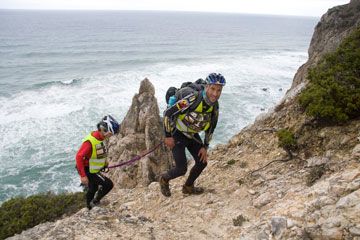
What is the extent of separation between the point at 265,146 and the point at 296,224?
4.37 m

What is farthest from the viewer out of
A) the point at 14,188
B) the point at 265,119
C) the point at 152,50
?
the point at 152,50

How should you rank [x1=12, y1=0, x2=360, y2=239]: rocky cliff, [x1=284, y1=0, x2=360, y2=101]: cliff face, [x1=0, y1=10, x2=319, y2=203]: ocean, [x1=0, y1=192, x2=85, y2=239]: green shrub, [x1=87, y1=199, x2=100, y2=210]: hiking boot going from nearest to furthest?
[x1=12, y1=0, x2=360, y2=239]: rocky cliff < [x1=87, y1=199, x2=100, y2=210]: hiking boot < [x1=0, y1=192, x2=85, y2=239]: green shrub < [x1=284, y1=0, x2=360, y2=101]: cliff face < [x1=0, y1=10, x2=319, y2=203]: ocean

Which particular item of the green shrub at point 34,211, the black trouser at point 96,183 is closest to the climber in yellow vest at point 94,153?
the black trouser at point 96,183

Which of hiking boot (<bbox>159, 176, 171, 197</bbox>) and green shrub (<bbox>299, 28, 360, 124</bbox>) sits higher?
green shrub (<bbox>299, 28, 360, 124</bbox>)

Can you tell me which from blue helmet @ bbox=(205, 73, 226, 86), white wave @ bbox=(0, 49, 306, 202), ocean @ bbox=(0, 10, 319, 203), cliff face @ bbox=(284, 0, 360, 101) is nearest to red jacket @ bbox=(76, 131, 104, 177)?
blue helmet @ bbox=(205, 73, 226, 86)

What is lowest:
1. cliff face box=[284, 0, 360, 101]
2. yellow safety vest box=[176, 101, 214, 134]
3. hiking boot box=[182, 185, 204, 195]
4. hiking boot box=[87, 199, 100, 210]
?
hiking boot box=[87, 199, 100, 210]

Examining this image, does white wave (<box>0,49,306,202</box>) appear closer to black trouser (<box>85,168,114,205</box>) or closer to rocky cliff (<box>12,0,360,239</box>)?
black trouser (<box>85,168,114,205</box>)

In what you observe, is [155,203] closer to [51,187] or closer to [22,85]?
[51,187]

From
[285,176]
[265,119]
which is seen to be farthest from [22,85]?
[285,176]

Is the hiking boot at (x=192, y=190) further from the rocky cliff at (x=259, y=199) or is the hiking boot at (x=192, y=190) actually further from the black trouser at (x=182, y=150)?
the black trouser at (x=182, y=150)

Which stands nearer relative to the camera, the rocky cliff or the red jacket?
the rocky cliff

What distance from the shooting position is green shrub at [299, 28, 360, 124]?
714cm

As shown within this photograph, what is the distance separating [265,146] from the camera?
29.3 feet

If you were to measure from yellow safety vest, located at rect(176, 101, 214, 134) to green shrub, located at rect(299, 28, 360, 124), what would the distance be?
2.99m
